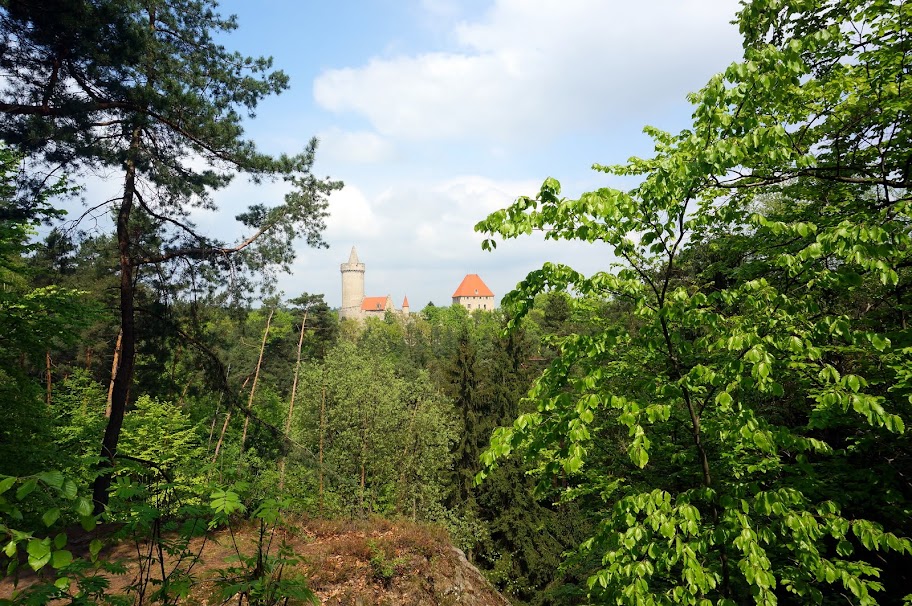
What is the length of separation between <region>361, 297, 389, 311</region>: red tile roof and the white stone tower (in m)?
1.18

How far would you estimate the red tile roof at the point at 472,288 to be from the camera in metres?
130

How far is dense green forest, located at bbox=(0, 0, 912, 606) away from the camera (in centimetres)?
310

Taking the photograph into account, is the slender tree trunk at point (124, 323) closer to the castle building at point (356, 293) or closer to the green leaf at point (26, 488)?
the green leaf at point (26, 488)

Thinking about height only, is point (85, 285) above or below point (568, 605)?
above

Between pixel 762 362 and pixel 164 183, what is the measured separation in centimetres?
1044

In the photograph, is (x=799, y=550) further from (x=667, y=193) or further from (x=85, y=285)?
(x=85, y=285)

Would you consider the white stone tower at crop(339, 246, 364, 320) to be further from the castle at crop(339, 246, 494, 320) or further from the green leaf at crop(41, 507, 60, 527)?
the green leaf at crop(41, 507, 60, 527)

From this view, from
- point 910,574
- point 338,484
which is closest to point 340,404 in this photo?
point 338,484

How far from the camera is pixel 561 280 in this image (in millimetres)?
3670

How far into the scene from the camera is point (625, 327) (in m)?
8.26

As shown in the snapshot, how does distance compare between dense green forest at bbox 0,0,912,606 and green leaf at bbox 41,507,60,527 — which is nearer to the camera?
green leaf at bbox 41,507,60,527

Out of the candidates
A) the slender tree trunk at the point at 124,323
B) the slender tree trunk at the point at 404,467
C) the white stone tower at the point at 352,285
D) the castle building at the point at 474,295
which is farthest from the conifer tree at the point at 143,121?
the castle building at the point at 474,295

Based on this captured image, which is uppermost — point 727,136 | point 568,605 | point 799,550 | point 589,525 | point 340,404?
point 727,136

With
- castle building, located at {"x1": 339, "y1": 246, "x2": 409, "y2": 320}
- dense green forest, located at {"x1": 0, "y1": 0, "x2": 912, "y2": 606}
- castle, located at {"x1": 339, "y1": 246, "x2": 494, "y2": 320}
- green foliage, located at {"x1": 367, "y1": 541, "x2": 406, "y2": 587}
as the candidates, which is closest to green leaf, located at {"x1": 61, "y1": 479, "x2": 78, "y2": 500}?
dense green forest, located at {"x1": 0, "y1": 0, "x2": 912, "y2": 606}
